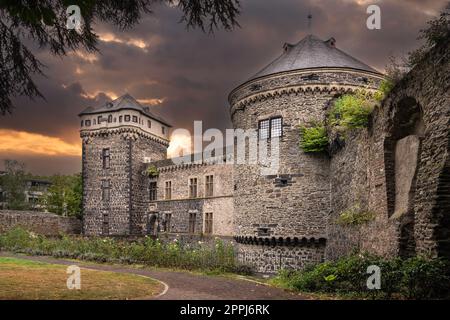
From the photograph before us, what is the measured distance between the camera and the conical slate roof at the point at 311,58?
19516 mm

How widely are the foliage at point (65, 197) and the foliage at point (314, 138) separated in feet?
117

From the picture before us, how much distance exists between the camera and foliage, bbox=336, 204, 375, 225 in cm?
1299

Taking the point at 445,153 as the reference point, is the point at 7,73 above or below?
above

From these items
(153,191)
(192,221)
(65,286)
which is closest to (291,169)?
(65,286)

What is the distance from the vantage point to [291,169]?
1883cm

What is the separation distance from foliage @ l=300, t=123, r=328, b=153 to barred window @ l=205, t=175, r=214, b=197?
46.1 ft

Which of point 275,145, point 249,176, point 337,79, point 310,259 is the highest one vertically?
point 337,79

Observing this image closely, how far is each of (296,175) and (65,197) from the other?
41.1 m

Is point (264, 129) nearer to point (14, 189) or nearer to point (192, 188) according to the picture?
point (192, 188)

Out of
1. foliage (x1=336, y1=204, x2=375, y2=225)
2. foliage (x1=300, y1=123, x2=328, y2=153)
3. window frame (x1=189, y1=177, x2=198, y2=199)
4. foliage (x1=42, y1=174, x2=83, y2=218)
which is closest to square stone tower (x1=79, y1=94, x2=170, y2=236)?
window frame (x1=189, y1=177, x2=198, y2=199)

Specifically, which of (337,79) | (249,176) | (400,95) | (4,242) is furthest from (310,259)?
(4,242)
